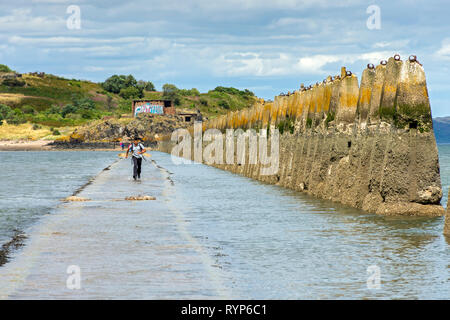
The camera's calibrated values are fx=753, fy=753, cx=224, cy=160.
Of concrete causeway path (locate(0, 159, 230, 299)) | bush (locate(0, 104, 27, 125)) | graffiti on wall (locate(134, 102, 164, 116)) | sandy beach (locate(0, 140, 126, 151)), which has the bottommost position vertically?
sandy beach (locate(0, 140, 126, 151))

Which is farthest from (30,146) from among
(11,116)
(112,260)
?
(112,260)

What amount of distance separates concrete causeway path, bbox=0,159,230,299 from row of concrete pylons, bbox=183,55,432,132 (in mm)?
5816

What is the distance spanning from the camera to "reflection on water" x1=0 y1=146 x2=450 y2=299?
9961mm

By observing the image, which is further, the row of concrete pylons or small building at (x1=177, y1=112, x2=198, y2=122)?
small building at (x1=177, y1=112, x2=198, y2=122)

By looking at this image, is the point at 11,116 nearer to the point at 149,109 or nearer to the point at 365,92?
the point at 149,109

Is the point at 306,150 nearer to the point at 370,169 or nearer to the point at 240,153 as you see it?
the point at 370,169

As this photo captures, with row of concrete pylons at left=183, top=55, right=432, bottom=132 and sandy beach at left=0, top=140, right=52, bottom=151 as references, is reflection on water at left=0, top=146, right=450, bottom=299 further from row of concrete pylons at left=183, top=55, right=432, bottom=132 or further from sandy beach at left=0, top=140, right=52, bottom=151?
sandy beach at left=0, top=140, right=52, bottom=151

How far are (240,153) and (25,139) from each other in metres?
120

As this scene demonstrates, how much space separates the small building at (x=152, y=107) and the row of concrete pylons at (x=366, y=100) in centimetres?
13986

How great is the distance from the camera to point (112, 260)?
11961mm
